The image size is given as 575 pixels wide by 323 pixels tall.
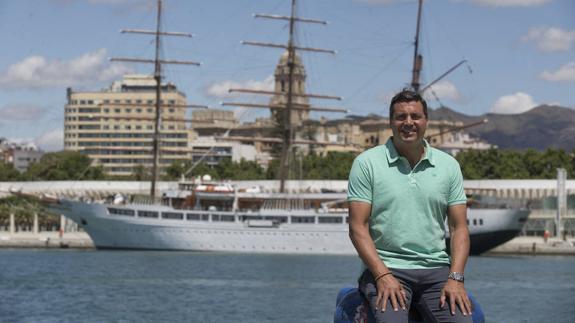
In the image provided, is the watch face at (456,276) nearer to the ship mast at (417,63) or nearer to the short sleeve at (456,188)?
the short sleeve at (456,188)

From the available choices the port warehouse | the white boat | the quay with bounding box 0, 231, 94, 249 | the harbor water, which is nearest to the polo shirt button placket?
the harbor water

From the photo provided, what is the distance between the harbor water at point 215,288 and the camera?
2812cm

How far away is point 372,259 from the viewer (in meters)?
6.60

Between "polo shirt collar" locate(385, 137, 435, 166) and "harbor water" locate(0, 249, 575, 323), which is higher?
"polo shirt collar" locate(385, 137, 435, 166)

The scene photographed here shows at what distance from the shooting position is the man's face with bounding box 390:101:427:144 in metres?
6.85

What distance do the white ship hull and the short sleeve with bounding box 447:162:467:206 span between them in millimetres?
68120

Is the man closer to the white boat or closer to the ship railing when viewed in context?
the white boat

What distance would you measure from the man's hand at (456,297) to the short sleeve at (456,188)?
47 cm

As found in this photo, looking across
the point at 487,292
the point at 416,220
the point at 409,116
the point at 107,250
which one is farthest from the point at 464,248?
the point at 107,250

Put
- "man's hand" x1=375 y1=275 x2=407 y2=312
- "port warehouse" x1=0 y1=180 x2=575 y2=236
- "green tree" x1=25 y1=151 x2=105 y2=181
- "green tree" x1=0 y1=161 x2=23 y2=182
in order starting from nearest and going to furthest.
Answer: "man's hand" x1=375 y1=275 x2=407 y2=312 → "port warehouse" x1=0 y1=180 x2=575 y2=236 → "green tree" x1=0 y1=161 x2=23 y2=182 → "green tree" x1=25 y1=151 x2=105 y2=181

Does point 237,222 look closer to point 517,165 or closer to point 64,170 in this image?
point 517,165

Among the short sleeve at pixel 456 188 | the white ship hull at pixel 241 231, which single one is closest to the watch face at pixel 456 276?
the short sleeve at pixel 456 188

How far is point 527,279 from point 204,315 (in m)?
22.2

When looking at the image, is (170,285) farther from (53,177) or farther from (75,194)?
(53,177)
